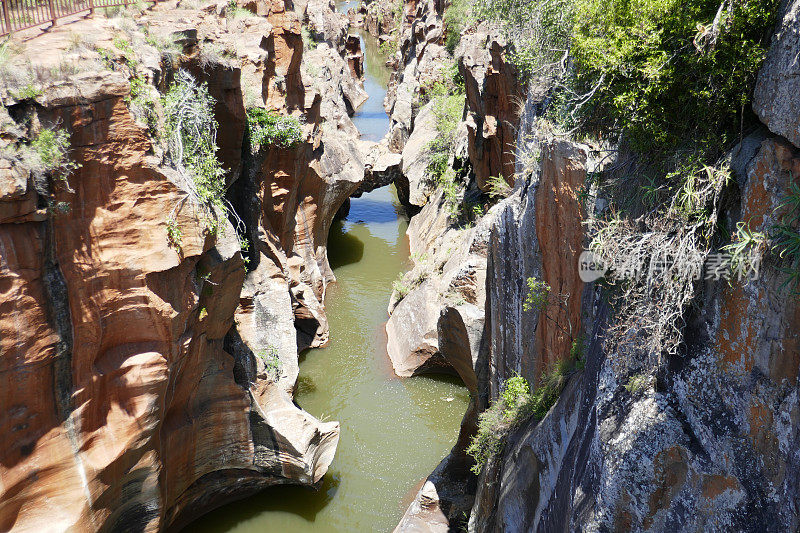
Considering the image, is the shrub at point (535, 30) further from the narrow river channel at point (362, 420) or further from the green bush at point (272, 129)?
the narrow river channel at point (362, 420)

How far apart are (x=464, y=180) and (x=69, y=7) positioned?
42.7 feet

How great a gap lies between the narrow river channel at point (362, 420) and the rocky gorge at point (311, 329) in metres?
0.07

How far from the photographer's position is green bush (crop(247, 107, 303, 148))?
14594 mm

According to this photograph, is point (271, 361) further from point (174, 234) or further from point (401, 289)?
point (401, 289)

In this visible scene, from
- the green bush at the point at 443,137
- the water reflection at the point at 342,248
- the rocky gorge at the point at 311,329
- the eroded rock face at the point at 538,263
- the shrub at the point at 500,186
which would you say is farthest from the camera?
the water reflection at the point at 342,248

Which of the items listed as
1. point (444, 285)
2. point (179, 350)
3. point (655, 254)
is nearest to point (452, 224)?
point (444, 285)

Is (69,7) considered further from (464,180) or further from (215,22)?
(464,180)

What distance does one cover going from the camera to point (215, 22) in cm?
1355

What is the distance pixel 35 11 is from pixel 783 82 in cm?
1054

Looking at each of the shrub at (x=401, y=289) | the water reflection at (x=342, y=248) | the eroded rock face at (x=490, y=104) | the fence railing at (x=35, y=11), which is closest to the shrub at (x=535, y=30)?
the eroded rock face at (x=490, y=104)

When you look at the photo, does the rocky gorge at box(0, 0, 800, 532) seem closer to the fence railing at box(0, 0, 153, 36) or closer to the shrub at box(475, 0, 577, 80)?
the fence railing at box(0, 0, 153, 36)

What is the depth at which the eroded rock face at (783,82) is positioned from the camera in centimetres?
443

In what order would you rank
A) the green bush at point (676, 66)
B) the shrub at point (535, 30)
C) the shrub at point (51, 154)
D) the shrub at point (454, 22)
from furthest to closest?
the shrub at point (454, 22) < the shrub at point (535, 30) < the shrub at point (51, 154) < the green bush at point (676, 66)

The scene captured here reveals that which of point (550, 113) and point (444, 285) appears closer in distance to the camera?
point (550, 113)
